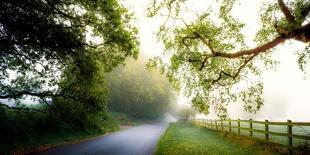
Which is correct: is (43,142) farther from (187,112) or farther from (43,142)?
(187,112)

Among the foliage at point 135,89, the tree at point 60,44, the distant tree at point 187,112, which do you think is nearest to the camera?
the tree at point 60,44

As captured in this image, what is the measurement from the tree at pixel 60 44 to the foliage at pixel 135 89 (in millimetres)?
45084

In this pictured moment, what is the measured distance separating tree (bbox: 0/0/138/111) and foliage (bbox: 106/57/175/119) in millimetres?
45084

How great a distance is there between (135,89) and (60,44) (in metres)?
51.5

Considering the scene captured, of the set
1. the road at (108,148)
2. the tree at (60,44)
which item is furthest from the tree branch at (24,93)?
the road at (108,148)

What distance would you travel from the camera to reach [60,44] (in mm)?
14305

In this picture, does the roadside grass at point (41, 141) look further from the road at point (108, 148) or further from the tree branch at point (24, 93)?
the tree branch at point (24, 93)

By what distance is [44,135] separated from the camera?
18594 mm

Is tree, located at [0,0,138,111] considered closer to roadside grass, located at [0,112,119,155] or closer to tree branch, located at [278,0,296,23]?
roadside grass, located at [0,112,119,155]

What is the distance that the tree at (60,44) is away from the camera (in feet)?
42.6

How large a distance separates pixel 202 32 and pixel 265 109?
123 meters

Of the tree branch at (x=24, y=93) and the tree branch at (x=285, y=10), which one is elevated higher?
the tree branch at (x=285, y=10)

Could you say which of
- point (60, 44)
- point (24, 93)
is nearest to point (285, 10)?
point (60, 44)

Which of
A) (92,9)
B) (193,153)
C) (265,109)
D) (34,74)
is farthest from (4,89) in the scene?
(265,109)
